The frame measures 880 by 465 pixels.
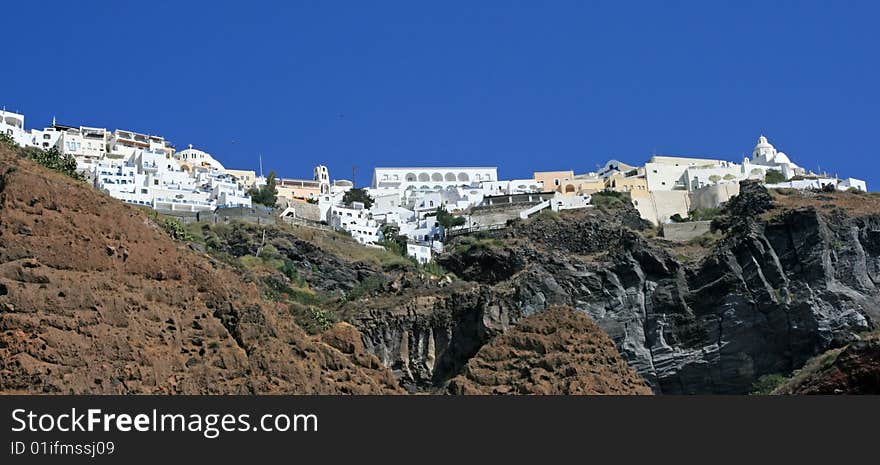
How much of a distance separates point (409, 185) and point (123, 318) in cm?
11283

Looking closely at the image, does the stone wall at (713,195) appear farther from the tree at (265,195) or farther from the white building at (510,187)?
the tree at (265,195)

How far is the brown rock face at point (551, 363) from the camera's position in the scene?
119ft

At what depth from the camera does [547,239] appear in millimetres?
101312

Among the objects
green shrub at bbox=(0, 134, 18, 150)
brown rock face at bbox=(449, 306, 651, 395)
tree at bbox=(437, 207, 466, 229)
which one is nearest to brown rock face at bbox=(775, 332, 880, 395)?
brown rock face at bbox=(449, 306, 651, 395)

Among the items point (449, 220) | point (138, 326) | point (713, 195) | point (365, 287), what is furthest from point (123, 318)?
point (713, 195)

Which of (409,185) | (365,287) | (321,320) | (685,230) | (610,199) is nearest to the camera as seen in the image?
(321,320)

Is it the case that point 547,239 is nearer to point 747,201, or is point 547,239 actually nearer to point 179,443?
point 747,201

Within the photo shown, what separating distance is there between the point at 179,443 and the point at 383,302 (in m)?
51.5

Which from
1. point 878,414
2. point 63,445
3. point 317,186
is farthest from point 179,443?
point 317,186

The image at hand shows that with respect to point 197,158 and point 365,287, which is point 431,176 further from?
point 365,287

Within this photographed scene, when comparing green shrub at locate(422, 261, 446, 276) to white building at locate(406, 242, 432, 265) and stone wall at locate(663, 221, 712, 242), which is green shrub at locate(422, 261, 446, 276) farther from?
stone wall at locate(663, 221, 712, 242)

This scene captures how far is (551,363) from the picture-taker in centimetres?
3716

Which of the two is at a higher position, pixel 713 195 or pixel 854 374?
pixel 713 195

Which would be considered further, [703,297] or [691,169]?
[691,169]
